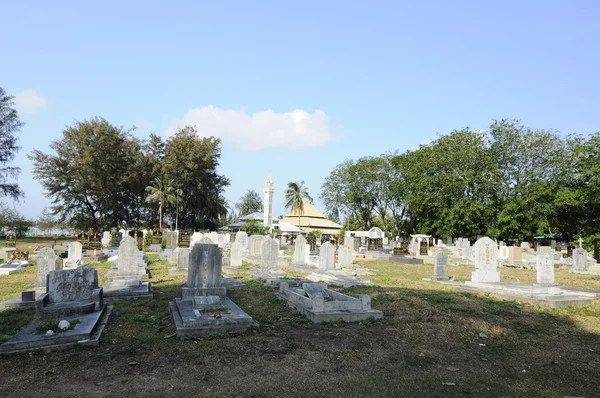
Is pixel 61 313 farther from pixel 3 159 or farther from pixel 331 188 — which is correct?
pixel 331 188

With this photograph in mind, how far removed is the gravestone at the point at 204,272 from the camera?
8.84 metres

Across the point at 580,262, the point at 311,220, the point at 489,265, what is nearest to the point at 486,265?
the point at 489,265

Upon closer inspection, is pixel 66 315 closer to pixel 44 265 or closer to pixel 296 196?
pixel 44 265

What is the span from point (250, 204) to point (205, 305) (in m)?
88.0

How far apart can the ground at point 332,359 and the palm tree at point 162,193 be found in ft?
126

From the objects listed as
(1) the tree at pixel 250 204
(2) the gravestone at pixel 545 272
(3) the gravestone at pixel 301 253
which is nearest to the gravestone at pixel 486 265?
(2) the gravestone at pixel 545 272

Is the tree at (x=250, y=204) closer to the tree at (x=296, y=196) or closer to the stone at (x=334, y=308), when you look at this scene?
the tree at (x=296, y=196)

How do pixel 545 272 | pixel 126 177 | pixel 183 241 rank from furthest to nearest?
1. pixel 126 177
2. pixel 183 241
3. pixel 545 272

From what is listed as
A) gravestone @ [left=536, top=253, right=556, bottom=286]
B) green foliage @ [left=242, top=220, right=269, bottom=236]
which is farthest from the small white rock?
green foliage @ [left=242, top=220, right=269, bottom=236]

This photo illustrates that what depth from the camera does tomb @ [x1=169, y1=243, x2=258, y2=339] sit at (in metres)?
6.53

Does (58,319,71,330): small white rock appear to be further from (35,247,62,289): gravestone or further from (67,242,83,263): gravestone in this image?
(67,242,83,263): gravestone

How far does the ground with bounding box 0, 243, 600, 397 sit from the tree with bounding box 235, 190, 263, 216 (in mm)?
86394

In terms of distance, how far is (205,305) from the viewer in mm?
7824

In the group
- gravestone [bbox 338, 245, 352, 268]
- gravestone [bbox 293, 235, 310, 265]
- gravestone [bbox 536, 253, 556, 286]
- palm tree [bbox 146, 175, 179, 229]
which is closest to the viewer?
gravestone [bbox 536, 253, 556, 286]
